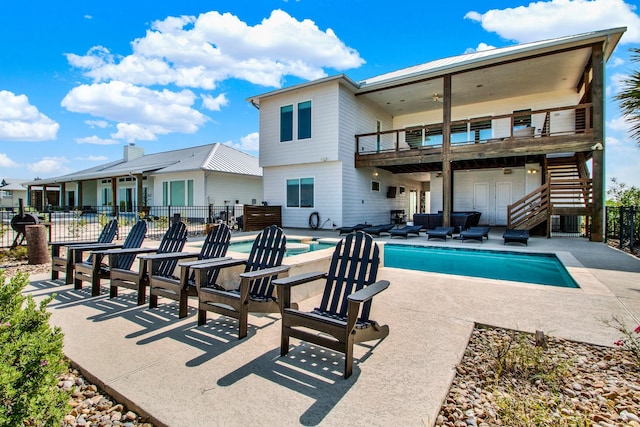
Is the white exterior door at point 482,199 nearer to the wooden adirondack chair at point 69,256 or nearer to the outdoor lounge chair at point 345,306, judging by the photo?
the outdoor lounge chair at point 345,306

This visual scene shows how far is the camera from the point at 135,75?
16250 millimetres

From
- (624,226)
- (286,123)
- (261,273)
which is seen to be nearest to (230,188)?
(286,123)

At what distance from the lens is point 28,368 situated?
60.6 inches

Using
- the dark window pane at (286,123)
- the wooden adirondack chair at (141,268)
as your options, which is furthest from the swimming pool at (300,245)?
the dark window pane at (286,123)

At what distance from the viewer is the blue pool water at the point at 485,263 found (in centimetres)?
646

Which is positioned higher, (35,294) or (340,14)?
(340,14)

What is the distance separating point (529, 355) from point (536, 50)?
10.9 m

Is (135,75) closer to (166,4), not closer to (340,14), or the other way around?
(166,4)

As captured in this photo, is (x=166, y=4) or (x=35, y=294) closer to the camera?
(x=35, y=294)

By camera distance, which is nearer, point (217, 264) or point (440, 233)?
point (217, 264)

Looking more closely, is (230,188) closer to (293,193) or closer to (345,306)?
(293,193)

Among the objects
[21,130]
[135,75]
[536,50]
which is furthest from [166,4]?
[21,130]

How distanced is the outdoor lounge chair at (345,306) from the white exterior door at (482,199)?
571 inches

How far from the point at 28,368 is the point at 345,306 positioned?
81.6 inches
